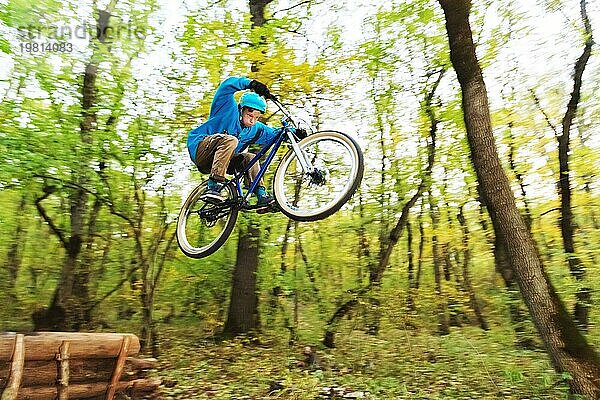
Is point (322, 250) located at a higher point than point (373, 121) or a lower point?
lower

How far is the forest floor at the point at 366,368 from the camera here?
6.51 meters

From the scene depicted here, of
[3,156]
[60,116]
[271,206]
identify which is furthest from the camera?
[60,116]

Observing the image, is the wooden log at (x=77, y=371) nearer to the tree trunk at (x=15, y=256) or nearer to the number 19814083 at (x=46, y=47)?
the number 19814083 at (x=46, y=47)

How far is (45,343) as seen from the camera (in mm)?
5047

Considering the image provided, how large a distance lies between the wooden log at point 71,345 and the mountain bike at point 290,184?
60.7 inches

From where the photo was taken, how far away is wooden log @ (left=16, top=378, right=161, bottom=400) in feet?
16.3

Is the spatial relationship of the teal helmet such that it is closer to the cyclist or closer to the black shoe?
the cyclist

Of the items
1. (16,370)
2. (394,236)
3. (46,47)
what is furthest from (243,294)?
(46,47)

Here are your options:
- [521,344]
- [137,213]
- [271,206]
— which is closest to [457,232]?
[521,344]

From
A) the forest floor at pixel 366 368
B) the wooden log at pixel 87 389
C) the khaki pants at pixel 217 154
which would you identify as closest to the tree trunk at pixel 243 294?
the forest floor at pixel 366 368

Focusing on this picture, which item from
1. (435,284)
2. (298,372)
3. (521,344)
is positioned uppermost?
(435,284)

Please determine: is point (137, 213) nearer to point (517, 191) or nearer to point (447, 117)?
point (447, 117)

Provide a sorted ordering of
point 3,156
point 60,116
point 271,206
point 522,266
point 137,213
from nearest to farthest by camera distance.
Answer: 1. point 271,206
2. point 522,266
3. point 3,156
4. point 60,116
5. point 137,213

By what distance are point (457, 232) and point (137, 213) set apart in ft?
20.2
